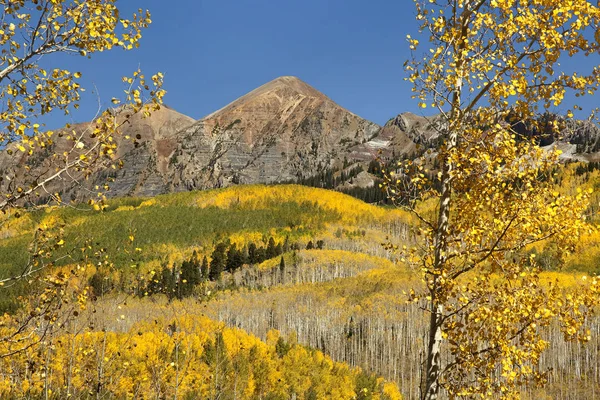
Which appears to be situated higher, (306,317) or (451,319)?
(451,319)

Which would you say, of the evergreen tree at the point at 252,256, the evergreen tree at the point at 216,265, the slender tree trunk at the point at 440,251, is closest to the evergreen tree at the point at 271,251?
the evergreen tree at the point at 252,256

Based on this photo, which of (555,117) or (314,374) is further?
(314,374)

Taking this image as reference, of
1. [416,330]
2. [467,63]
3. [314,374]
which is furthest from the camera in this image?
[416,330]

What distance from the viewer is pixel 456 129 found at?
28.1 ft

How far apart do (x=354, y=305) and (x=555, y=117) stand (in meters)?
116

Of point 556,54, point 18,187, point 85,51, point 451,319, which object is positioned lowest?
point 451,319

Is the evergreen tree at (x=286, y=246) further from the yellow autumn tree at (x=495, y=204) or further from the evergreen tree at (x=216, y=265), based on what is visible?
the yellow autumn tree at (x=495, y=204)

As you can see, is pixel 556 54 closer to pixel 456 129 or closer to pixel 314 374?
pixel 456 129

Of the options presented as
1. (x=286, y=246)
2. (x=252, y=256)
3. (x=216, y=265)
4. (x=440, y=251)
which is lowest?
(x=216, y=265)

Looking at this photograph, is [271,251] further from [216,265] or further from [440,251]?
[440,251]

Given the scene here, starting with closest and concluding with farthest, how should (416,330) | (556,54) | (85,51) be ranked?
(85,51)
(556,54)
(416,330)

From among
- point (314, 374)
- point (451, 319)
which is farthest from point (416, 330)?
point (451, 319)

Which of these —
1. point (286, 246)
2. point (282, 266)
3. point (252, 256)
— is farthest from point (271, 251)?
point (282, 266)

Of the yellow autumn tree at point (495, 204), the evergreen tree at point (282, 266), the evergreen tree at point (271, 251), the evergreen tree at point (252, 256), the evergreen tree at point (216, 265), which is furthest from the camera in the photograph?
the evergreen tree at point (271, 251)
